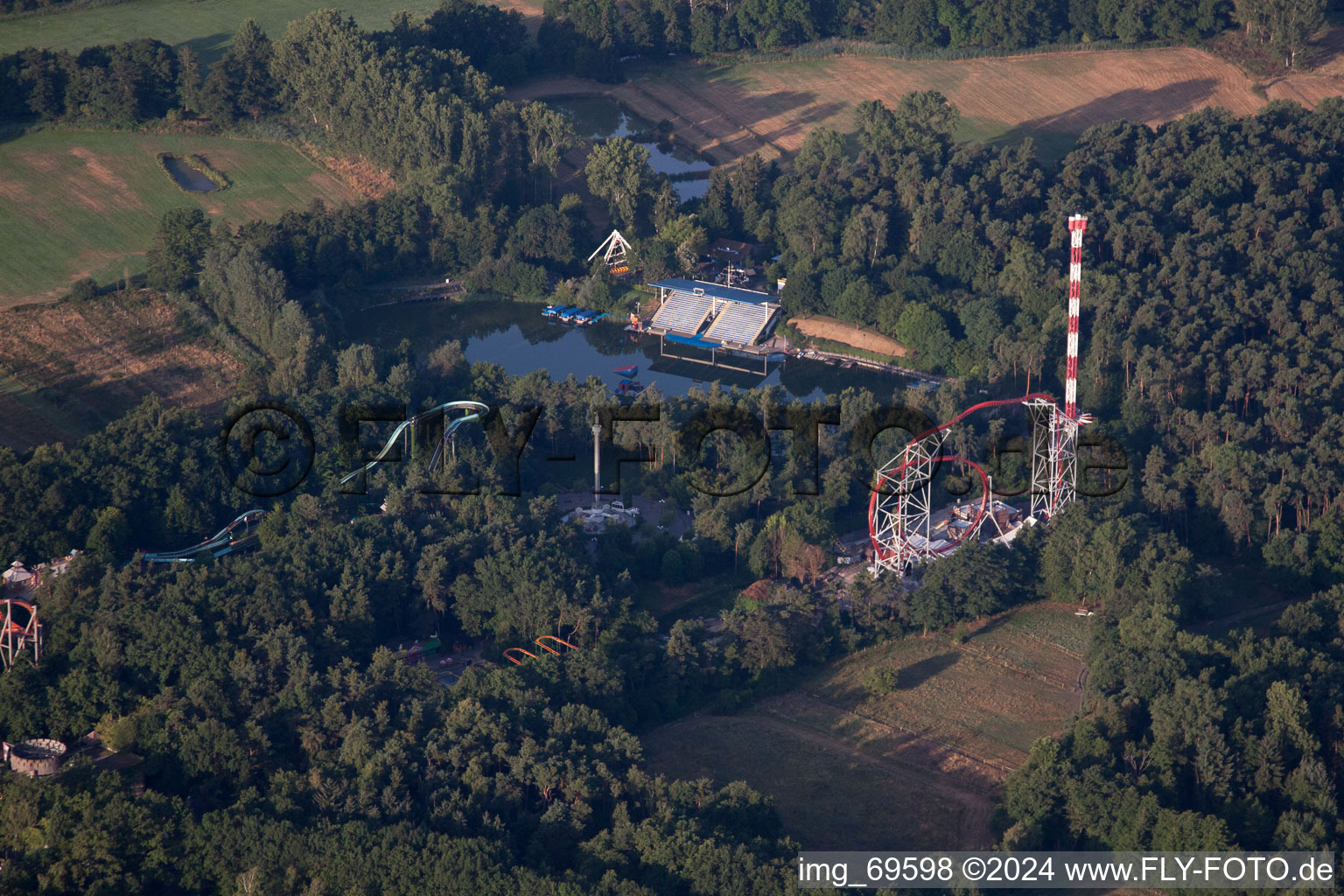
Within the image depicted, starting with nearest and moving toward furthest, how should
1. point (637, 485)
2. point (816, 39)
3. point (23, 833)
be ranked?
point (23, 833) → point (637, 485) → point (816, 39)

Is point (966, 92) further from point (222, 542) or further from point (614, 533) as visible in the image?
point (222, 542)

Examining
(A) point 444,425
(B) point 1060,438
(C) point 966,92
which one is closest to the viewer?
(B) point 1060,438

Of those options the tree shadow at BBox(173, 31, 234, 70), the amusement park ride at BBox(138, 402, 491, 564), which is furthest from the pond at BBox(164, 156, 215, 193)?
the amusement park ride at BBox(138, 402, 491, 564)

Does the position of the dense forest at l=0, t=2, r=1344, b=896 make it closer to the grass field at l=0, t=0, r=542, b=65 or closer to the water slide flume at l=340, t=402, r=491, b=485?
the water slide flume at l=340, t=402, r=491, b=485

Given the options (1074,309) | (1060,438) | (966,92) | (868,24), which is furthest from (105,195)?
(1060,438)

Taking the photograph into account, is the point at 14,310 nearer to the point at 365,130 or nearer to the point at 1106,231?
the point at 365,130

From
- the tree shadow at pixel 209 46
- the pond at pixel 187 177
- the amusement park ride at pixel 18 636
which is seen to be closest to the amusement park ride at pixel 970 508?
the amusement park ride at pixel 18 636

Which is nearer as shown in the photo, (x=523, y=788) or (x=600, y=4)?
(x=523, y=788)

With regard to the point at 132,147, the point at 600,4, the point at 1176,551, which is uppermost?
the point at 600,4

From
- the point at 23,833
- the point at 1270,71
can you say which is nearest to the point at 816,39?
the point at 1270,71
